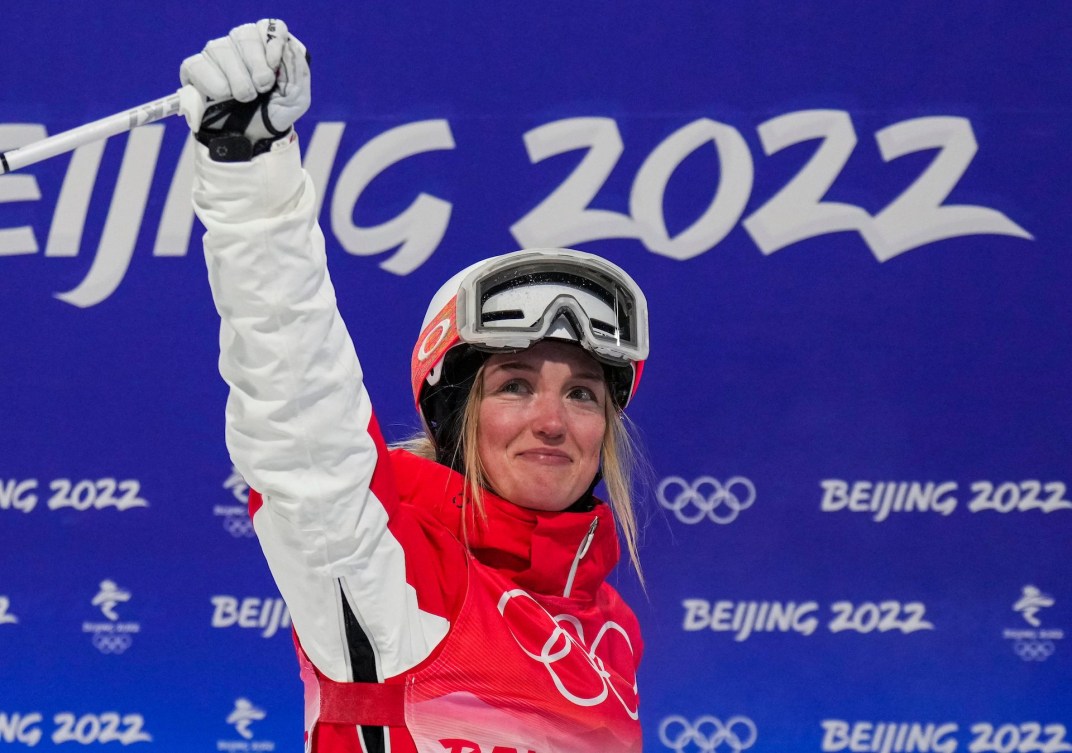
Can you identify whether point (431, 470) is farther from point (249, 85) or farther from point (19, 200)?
point (19, 200)

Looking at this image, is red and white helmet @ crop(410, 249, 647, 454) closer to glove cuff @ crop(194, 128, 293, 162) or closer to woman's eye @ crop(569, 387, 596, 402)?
woman's eye @ crop(569, 387, 596, 402)

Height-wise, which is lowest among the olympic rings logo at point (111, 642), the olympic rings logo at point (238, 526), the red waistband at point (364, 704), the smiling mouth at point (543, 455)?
the red waistband at point (364, 704)

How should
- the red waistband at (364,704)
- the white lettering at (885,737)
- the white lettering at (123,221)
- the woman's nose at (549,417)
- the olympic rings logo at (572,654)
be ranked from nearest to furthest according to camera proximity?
the red waistband at (364,704), the olympic rings logo at (572,654), the woman's nose at (549,417), the white lettering at (123,221), the white lettering at (885,737)

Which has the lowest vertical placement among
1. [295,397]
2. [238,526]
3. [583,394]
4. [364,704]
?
[364,704]

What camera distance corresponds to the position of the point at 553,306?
1761 millimetres

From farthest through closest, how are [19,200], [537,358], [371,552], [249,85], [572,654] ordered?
[19,200] → [537,358] → [572,654] → [371,552] → [249,85]

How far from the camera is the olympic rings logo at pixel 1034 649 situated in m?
3.14

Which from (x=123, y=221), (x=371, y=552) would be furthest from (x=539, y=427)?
(x=123, y=221)

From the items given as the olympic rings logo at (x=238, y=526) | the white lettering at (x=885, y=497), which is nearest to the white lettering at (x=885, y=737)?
the white lettering at (x=885, y=497)

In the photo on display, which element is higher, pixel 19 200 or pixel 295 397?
pixel 19 200

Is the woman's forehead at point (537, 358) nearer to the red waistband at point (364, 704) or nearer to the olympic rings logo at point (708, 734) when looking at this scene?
the red waistband at point (364, 704)

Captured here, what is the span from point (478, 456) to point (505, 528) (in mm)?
131

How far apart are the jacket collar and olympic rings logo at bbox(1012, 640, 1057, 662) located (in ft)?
6.09

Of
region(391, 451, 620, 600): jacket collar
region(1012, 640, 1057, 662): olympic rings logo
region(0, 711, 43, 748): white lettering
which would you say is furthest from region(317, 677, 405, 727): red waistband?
region(1012, 640, 1057, 662): olympic rings logo
